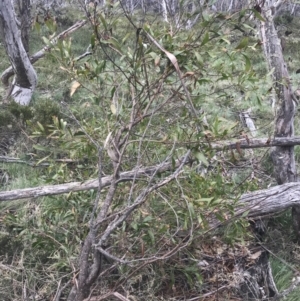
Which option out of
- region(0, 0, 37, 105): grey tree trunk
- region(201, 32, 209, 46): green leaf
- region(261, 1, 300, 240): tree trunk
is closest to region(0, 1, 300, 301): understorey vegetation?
region(201, 32, 209, 46): green leaf

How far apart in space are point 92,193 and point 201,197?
922mm

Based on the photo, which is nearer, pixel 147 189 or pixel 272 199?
pixel 147 189

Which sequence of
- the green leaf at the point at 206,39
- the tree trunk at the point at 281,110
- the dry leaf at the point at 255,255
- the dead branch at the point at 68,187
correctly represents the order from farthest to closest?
the tree trunk at the point at 281,110
the dry leaf at the point at 255,255
the dead branch at the point at 68,187
the green leaf at the point at 206,39

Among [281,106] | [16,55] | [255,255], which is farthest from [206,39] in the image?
[16,55]

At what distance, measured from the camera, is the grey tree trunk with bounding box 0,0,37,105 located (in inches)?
231

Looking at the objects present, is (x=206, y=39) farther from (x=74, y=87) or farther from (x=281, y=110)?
(x=281, y=110)

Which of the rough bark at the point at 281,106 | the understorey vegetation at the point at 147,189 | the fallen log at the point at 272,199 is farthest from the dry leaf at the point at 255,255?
the rough bark at the point at 281,106

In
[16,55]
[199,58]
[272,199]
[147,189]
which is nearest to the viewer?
[199,58]

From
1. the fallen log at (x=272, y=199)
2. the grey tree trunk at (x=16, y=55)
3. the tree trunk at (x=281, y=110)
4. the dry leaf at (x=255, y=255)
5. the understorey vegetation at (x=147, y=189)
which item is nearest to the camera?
the understorey vegetation at (x=147, y=189)

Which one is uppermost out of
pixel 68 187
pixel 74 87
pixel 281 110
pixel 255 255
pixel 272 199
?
pixel 74 87

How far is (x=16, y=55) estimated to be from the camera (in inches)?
245

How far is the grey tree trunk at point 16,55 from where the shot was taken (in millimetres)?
5875

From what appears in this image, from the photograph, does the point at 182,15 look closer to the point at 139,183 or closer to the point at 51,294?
the point at 139,183

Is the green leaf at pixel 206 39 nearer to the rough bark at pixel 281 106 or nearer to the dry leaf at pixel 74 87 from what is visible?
the dry leaf at pixel 74 87
